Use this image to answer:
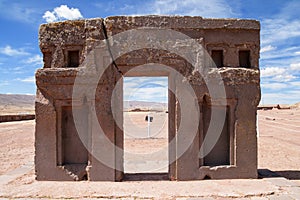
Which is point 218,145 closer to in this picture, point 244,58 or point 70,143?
point 244,58

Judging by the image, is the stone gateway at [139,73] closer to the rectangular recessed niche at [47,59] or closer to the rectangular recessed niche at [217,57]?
the rectangular recessed niche at [47,59]

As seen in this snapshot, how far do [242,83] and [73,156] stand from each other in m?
4.48

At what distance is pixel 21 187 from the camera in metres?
6.03

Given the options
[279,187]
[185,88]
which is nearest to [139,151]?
[185,88]

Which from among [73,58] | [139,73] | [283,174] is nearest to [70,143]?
[73,58]

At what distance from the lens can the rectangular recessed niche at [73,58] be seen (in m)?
6.77

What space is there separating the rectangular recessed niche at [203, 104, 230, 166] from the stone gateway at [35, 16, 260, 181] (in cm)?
18

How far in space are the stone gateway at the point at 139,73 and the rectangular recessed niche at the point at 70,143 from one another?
15cm

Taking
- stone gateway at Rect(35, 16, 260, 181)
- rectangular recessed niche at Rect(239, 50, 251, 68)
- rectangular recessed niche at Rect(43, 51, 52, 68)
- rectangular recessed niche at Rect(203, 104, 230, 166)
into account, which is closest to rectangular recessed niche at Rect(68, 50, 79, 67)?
stone gateway at Rect(35, 16, 260, 181)

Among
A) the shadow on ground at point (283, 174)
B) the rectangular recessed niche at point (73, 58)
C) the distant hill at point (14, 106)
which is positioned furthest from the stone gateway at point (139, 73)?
the distant hill at point (14, 106)

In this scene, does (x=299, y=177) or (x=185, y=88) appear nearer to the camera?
(x=185, y=88)

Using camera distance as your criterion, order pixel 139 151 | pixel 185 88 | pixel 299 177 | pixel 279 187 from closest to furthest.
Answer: pixel 279 187 → pixel 185 88 → pixel 299 177 → pixel 139 151

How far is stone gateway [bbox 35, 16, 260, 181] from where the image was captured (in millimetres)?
6441

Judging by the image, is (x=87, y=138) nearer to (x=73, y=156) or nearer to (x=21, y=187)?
(x=73, y=156)
